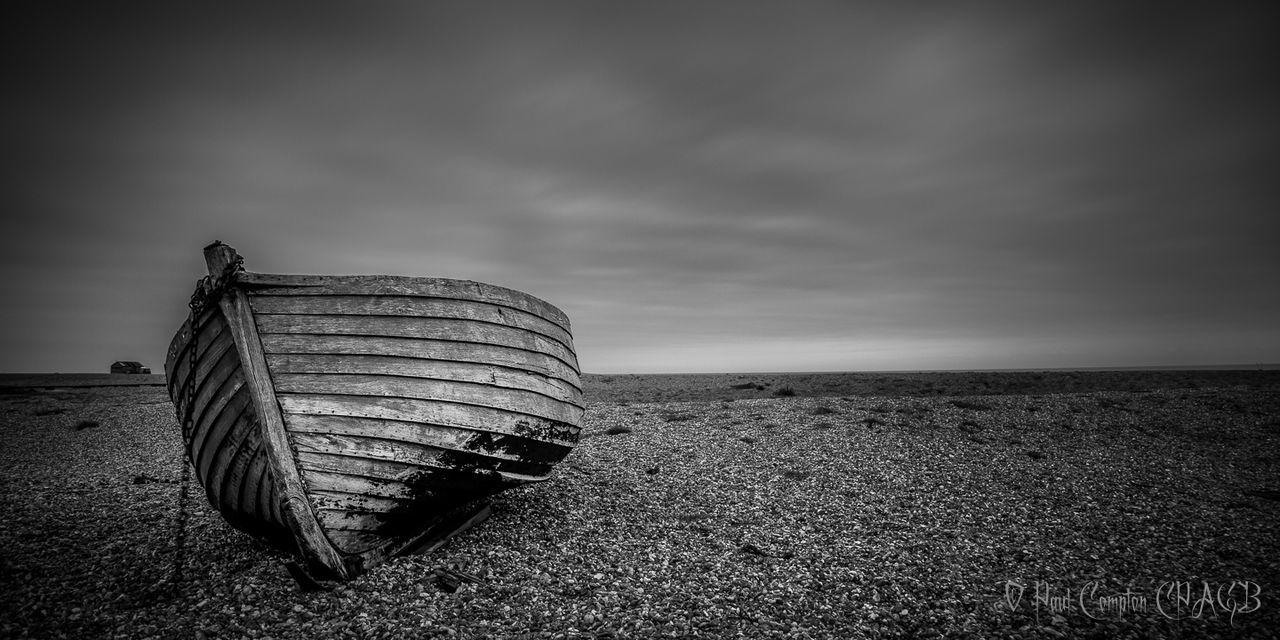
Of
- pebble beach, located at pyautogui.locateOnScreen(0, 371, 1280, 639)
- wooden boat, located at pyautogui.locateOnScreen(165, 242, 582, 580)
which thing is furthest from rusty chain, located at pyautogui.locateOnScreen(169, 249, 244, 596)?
pebble beach, located at pyautogui.locateOnScreen(0, 371, 1280, 639)

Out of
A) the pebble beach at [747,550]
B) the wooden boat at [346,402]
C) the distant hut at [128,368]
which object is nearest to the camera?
the wooden boat at [346,402]

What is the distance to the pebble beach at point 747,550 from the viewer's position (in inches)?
211

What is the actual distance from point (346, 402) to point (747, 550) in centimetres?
526

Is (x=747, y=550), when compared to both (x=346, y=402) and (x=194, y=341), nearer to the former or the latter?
(x=346, y=402)

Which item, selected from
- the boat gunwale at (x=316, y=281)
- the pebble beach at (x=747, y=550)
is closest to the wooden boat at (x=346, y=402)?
the boat gunwale at (x=316, y=281)

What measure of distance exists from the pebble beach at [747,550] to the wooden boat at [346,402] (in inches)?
32.0

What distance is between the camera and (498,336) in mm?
6199

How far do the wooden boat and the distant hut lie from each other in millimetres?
75717

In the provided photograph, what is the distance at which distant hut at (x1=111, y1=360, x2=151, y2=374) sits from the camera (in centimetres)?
6194

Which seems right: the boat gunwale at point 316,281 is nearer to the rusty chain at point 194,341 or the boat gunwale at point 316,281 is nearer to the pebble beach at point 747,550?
the rusty chain at point 194,341

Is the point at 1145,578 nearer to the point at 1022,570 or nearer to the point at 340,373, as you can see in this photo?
the point at 1022,570

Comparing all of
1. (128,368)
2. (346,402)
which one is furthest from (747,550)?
(128,368)

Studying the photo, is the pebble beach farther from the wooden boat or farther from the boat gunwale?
the boat gunwale

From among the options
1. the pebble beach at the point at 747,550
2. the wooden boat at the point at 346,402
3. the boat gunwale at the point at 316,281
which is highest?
the boat gunwale at the point at 316,281
